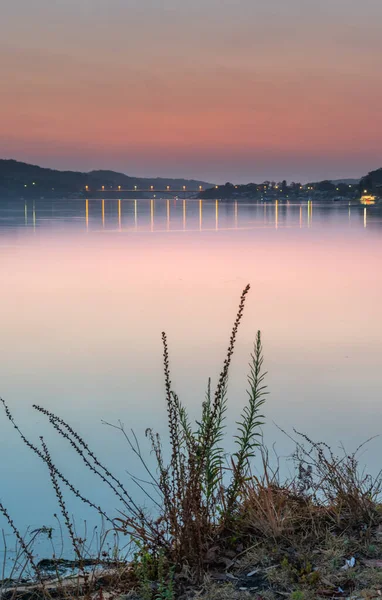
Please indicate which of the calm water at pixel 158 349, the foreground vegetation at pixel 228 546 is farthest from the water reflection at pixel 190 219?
the foreground vegetation at pixel 228 546

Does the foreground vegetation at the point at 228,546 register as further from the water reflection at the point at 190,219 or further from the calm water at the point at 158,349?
the water reflection at the point at 190,219

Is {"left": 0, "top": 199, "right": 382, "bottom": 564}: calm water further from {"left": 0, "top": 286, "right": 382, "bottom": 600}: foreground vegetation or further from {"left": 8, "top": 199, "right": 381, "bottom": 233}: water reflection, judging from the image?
{"left": 8, "top": 199, "right": 381, "bottom": 233}: water reflection

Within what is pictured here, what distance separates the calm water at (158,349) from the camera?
750cm

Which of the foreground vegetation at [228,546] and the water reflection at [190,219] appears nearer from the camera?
the foreground vegetation at [228,546]

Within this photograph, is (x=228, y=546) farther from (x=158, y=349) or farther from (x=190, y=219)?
(x=190, y=219)

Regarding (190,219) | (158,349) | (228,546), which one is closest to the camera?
(228,546)

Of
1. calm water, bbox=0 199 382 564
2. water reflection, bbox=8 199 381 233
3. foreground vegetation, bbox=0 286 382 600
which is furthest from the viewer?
water reflection, bbox=8 199 381 233

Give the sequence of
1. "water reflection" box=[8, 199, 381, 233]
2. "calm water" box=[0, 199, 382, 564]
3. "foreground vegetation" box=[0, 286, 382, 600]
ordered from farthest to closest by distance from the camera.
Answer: "water reflection" box=[8, 199, 381, 233] → "calm water" box=[0, 199, 382, 564] → "foreground vegetation" box=[0, 286, 382, 600]

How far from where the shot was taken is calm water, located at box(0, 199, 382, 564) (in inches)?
295

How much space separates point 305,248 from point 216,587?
3095 cm

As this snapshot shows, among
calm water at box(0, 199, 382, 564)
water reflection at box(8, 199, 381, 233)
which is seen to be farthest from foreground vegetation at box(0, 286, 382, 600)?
water reflection at box(8, 199, 381, 233)

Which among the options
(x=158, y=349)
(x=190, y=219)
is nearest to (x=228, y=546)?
(x=158, y=349)

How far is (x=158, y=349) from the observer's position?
11859 millimetres

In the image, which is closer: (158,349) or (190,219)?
(158,349)
